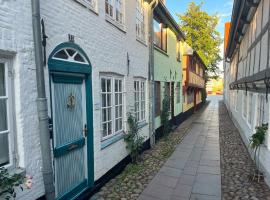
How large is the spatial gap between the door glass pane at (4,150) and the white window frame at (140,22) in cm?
569

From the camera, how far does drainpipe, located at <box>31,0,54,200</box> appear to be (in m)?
3.24

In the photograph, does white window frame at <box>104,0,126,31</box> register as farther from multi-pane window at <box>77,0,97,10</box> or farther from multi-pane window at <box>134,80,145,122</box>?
multi-pane window at <box>134,80,145,122</box>

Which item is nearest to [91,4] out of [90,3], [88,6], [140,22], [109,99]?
[90,3]

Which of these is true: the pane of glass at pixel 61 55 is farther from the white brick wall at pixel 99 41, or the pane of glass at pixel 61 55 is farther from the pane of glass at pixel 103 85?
the pane of glass at pixel 103 85

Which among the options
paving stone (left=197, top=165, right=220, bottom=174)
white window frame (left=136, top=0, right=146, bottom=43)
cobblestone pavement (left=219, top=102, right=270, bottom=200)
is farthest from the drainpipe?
white window frame (left=136, top=0, right=146, bottom=43)

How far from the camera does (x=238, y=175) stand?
20.4ft

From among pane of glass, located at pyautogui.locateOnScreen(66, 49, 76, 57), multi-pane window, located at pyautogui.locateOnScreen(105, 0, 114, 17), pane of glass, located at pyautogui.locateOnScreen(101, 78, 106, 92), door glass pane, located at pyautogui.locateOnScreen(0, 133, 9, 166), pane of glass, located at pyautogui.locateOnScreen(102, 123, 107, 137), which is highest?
Result: multi-pane window, located at pyautogui.locateOnScreen(105, 0, 114, 17)

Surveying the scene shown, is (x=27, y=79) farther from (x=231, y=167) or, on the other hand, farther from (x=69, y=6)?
(x=231, y=167)

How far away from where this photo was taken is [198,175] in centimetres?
639

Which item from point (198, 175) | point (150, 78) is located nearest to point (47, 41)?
point (198, 175)

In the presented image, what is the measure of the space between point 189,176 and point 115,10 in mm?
4684

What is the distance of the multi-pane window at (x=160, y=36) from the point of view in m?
10.4

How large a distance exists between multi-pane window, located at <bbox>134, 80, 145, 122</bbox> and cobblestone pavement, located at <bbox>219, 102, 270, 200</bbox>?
9.79 ft

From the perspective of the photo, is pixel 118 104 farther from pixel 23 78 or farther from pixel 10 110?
pixel 10 110
